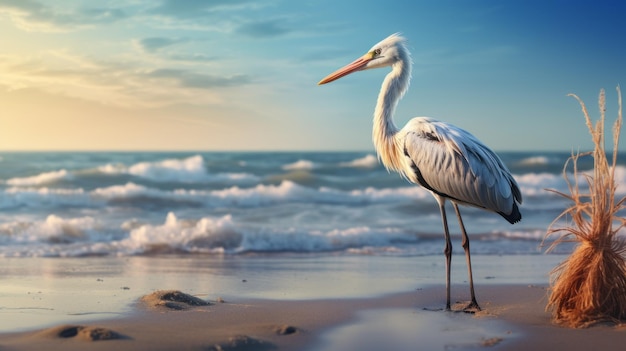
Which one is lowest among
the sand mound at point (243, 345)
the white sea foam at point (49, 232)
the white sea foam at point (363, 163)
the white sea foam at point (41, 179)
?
the sand mound at point (243, 345)

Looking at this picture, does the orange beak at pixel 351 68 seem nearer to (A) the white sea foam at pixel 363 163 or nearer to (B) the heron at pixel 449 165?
(B) the heron at pixel 449 165

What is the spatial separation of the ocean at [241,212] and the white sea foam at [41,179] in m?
0.03

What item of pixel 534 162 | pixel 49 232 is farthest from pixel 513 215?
pixel 534 162

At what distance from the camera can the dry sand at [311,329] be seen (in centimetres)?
461

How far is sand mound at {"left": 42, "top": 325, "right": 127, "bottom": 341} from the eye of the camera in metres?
4.63

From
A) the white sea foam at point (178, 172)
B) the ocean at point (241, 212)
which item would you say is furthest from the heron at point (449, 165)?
the white sea foam at point (178, 172)

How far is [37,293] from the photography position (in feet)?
22.3

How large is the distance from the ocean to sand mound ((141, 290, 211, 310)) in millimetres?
4803

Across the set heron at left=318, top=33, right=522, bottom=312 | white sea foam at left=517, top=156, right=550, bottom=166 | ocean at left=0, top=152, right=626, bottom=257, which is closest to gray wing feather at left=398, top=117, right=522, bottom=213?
heron at left=318, top=33, right=522, bottom=312

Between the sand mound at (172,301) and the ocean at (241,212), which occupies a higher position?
the ocean at (241,212)

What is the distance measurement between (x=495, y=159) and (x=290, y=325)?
2454 millimetres

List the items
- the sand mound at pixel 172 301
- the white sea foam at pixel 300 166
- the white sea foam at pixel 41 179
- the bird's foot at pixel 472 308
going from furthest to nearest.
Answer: the white sea foam at pixel 300 166 → the white sea foam at pixel 41 179 → the bird's foot at pixel 472 308 → the sand mound at pixel 172 301

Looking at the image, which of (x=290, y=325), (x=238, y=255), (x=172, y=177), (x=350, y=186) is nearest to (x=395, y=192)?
(x=350, y=186)

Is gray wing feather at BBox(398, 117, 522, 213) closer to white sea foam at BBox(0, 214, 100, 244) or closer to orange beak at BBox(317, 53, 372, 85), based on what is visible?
orange beak at BBox(317, 53, 372, 85)
